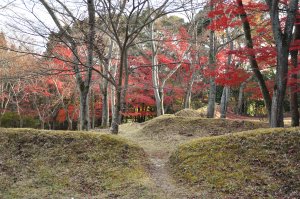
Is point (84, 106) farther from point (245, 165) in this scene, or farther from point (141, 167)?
point (245, 165)

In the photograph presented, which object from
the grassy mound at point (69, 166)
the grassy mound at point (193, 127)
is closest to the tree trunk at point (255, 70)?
the grassy mound at point (193, 127)

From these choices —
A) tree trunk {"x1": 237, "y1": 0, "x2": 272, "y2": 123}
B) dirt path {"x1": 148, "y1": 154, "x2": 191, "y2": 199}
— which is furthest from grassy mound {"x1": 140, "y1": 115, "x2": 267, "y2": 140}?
dirt path {"x1": 148, "y1": 154, "x2": 191, "y2": 199}

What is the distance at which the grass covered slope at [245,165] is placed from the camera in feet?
15.6

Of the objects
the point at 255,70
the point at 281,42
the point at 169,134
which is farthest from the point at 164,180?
the point at 169,134

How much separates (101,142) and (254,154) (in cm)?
334

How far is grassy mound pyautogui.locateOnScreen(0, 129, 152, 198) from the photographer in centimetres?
507

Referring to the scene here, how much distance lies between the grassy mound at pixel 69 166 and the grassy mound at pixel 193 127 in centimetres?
401

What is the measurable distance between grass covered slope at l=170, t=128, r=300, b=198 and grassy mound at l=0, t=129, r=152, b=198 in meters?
0.96

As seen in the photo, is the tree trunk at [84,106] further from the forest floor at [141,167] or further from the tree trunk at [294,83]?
the tree trunk at [294,83]

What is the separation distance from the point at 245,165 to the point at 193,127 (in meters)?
5.86

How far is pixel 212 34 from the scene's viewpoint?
517 inches

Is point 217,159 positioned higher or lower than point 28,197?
higher

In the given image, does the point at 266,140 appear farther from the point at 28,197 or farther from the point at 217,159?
the point at 28,197

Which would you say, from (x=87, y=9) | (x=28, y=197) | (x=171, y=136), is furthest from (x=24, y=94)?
(x=28, y=197)
